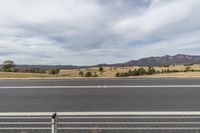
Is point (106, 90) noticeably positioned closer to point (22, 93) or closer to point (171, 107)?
point (22, 93)

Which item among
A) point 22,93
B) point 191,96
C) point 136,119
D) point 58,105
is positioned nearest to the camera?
point 136,119

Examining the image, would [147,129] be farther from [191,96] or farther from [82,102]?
[191,96]

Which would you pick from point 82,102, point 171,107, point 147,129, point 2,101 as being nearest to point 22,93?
point 2,101

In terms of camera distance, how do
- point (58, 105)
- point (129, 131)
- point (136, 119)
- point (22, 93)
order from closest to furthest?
1. point (129, 131)
2. point (136, 119)
3. point (58, 105)
4. point (22, 93)

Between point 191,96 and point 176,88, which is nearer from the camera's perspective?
point 191,96

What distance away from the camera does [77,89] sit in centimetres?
2017

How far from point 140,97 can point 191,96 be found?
2.48m

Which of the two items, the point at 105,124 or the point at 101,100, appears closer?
the point at 105,124

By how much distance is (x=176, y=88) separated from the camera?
19.5m

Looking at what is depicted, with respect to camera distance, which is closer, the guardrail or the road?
the guardrail

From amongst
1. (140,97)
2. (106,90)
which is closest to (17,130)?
(140,97)

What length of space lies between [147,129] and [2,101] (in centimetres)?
871

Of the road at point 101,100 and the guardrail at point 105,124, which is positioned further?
the road at point 101,100

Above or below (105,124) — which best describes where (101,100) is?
above
